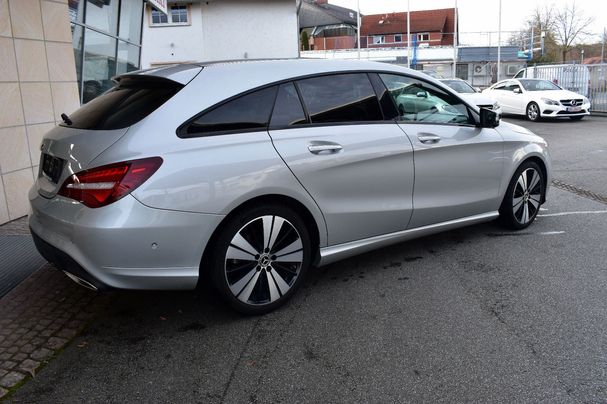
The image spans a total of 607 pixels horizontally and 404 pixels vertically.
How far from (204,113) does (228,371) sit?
1.58 metres

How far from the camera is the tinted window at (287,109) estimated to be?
374 cm

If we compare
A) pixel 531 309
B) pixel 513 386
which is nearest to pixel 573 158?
pixel 531 309

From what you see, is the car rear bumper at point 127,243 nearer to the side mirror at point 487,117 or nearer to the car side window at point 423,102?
the car side window at point 423,102

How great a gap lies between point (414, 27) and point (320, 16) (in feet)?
45.3

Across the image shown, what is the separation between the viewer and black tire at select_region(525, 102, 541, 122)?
1916cm

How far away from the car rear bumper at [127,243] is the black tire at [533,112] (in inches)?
724

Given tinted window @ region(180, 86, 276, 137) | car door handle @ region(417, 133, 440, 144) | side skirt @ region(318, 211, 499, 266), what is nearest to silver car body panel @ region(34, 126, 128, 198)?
tinted window @ region(180, 86, 276, 137)

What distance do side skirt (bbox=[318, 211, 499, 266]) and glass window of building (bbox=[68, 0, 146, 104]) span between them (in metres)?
6.78

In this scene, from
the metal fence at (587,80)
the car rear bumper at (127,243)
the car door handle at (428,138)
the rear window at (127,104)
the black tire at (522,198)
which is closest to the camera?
the car rear bumper at (127,243)

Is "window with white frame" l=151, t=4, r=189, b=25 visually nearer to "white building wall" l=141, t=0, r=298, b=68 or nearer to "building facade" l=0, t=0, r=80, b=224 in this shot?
"white building wall" l=141, t=0, r=298, b=68

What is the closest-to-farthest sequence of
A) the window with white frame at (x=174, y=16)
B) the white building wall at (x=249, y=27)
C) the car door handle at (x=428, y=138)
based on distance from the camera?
the car door handle at (x=428, y=138)
the white building wall at (x=249, y=27)
the window with white frame at (x=174, y=16)

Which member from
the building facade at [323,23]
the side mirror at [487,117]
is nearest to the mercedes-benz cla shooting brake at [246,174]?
the side mirror at [487,117]

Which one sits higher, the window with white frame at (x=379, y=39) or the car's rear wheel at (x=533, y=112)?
the window with white frame at (x=379, y=39)

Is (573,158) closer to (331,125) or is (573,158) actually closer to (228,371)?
(331,125)
